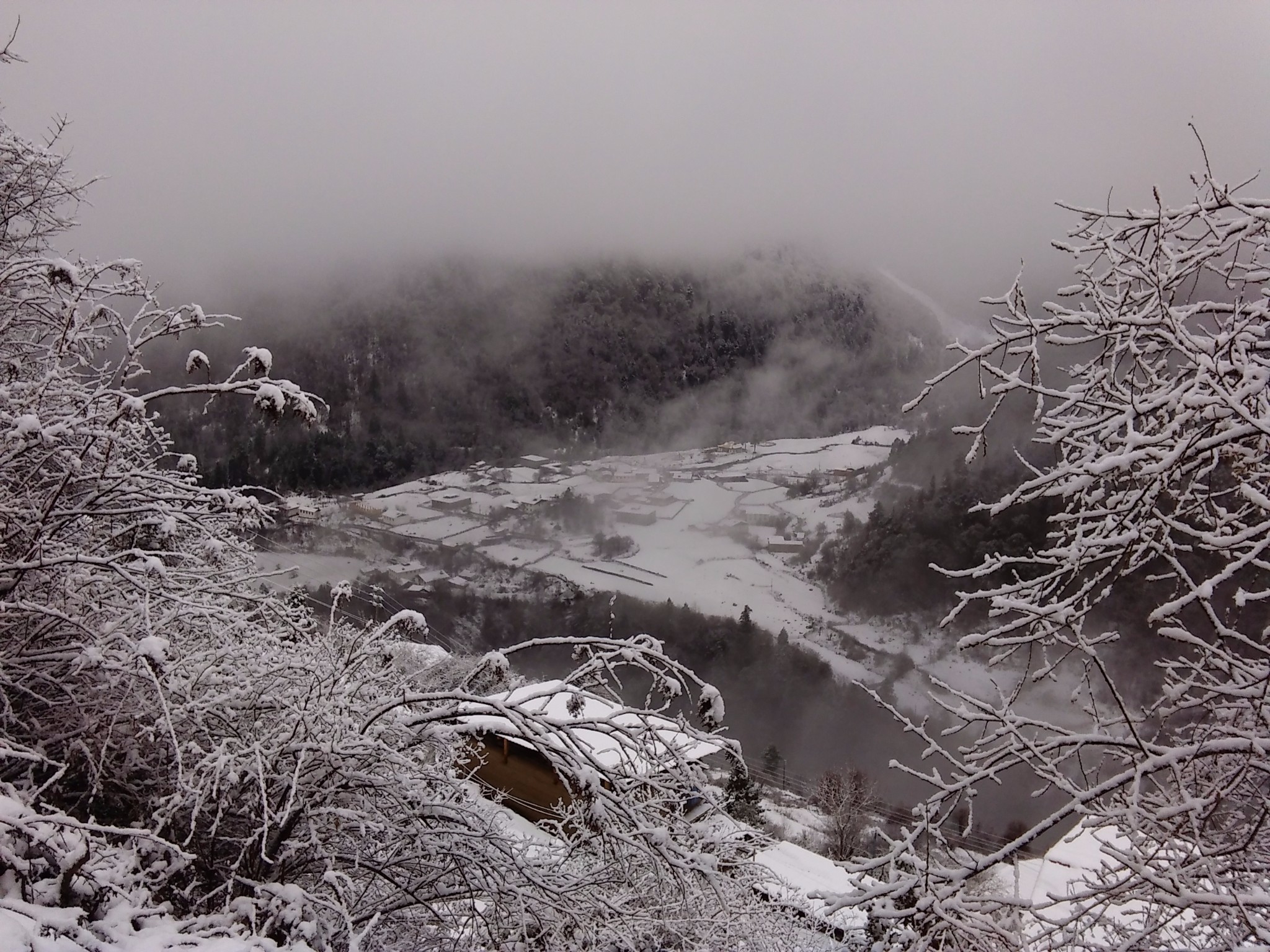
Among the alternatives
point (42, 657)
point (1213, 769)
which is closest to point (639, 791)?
point (1213, 769)

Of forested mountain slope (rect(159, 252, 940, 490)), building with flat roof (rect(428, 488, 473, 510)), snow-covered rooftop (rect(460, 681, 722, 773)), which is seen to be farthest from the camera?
forested mountain slope (rect(159, 252, 940, 490))

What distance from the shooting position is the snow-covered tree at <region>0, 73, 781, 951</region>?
288 cm

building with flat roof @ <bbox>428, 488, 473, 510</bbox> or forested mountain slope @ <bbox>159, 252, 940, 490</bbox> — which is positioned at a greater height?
forested mountain slope @ <bbox>159, 252, 940, 490</bbox>

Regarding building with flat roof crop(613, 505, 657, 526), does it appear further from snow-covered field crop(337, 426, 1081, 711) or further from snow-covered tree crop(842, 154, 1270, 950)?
snow-covered tree crop(842, 154, 1270, 950)

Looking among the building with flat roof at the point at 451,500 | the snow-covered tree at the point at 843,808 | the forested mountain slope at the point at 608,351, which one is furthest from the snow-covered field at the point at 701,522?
the snow-covered tree at the point at 843,808

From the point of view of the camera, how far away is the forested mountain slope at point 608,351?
220 feet

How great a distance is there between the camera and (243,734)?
11.7ft

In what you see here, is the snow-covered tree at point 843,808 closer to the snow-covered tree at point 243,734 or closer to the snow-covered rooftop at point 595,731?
the snow-covered tree at point 243,734

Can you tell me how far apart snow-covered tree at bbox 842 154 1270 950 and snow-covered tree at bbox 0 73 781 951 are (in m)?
0.98

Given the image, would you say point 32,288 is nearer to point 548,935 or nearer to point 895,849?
point 548,935

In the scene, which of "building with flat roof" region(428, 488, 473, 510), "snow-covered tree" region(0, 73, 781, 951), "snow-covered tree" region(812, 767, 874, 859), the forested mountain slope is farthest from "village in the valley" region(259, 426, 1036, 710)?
"snow-covered tree" region(0, 73, 781, 951)

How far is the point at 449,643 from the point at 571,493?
33166mm

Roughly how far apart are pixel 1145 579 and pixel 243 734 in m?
4.09

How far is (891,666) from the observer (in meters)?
42.2
